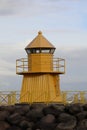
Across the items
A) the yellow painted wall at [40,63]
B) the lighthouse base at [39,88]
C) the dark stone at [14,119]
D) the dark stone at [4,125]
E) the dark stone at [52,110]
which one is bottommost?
the dark stone at [4,125]

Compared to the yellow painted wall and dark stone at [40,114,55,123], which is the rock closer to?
dark stone at [40,114,55,123]

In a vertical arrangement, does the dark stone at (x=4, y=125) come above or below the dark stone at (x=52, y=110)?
below

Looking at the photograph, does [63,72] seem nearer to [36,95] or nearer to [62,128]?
[36,95]

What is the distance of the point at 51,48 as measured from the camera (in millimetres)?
25375

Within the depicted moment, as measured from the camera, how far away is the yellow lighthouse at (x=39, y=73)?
24812mm

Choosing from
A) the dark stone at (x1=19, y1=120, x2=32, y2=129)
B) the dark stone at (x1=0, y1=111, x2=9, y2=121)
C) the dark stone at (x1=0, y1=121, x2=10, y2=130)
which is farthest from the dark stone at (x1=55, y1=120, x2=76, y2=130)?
the dark stone at (x1=0, y1=111, x2=9, y2=121)

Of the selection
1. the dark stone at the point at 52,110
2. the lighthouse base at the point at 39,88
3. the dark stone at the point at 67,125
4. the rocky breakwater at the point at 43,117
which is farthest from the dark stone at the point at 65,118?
the lighthouse base at the point at 39,88

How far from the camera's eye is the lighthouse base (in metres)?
24.6

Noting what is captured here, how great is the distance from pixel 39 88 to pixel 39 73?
0.97 metres

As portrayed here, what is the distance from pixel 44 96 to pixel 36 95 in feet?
1.71

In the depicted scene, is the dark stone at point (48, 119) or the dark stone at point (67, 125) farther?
the dark stone at point (48, 119)

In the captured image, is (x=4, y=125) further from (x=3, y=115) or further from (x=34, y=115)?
(x=34, y=115)

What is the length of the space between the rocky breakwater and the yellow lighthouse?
298 cm

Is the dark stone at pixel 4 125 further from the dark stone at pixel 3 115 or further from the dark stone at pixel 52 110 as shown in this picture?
Result: the dark stone at pixel 52 110
